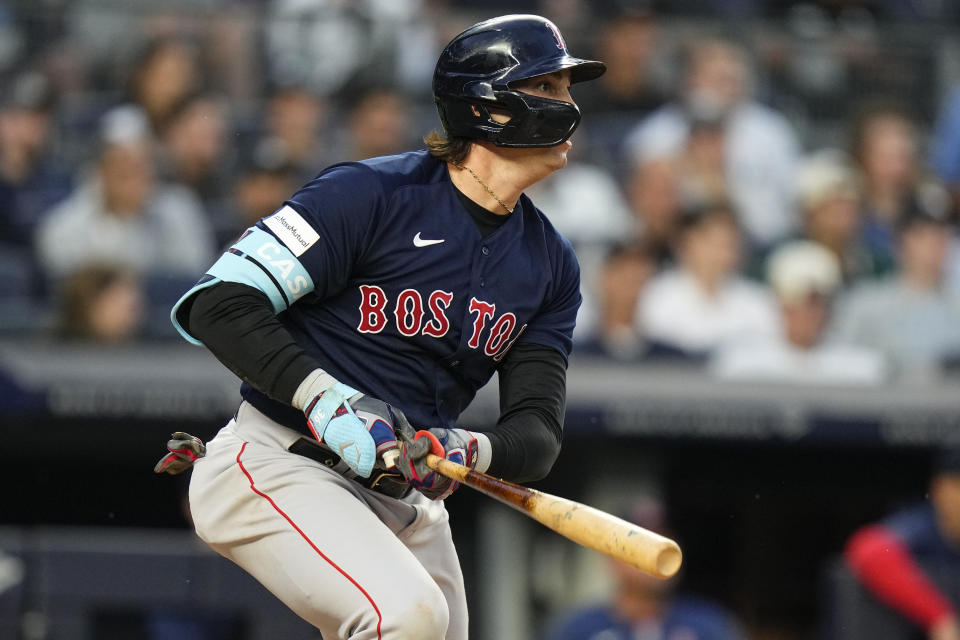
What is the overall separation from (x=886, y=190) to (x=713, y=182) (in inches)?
39.9

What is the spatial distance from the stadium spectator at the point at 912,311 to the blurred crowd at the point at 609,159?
0.01m

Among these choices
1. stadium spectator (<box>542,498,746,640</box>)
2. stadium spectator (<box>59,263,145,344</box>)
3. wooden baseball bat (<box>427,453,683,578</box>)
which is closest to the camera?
wooden baseball bat (<box>427,453,683,578</box>)

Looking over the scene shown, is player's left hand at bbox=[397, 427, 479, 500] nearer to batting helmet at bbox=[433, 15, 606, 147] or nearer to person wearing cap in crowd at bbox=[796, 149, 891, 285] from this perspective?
batting helmet at bbox=[433, 15, 606, 147]

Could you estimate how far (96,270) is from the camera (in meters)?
7.10

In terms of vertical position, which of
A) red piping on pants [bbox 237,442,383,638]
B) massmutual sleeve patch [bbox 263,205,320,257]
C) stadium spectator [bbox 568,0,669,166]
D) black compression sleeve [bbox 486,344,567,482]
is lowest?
stadium spectator [bbox 568,0,669,166]

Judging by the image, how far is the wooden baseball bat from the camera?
2861 mm

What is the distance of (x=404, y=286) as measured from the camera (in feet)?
10.8

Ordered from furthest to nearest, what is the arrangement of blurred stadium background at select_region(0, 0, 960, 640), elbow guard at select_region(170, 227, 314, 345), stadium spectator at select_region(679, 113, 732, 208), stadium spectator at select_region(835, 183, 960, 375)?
stadium spectator at select_region(679, 113, 732, 208)
stadium spectator at select_region(835, 183, 960, 375)
blurred stadium background at select_region(0, 0, 960, 640)
elbow guard at select_region(170, 227, 314, 345)

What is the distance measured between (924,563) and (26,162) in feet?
15.5

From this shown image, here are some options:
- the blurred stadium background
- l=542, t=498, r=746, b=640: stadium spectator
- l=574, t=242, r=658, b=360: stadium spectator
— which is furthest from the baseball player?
l=574, t=242, r=658, b=360: stadium spectator

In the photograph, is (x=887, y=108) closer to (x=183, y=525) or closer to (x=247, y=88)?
(x=247, y=88)

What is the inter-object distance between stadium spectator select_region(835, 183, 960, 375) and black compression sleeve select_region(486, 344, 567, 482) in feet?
13.9

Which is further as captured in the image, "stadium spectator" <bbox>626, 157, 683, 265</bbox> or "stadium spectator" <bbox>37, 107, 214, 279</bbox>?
"stadium spectator" <bbox>626, 157, 683, 265</bbox>

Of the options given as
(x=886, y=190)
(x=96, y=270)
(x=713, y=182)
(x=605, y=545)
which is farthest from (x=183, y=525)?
(x=605, y=545)
